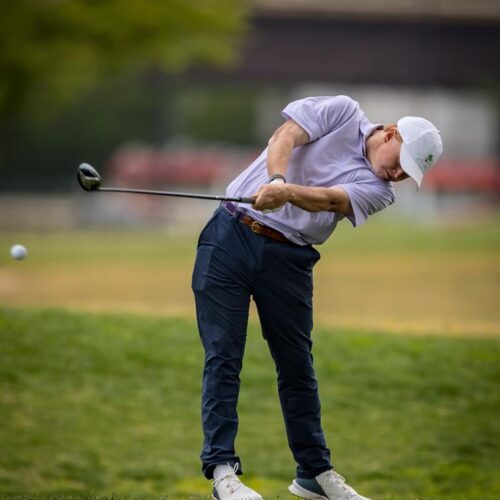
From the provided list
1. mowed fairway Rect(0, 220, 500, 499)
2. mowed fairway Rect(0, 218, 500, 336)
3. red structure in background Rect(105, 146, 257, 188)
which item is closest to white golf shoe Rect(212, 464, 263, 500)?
mowed fairway Rect(0, 220, 500, 499)

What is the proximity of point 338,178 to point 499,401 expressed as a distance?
4.89m

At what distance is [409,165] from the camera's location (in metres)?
5.58

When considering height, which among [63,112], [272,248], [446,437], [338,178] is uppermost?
[63,112]

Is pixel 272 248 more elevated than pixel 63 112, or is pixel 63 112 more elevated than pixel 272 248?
pixel 63 112

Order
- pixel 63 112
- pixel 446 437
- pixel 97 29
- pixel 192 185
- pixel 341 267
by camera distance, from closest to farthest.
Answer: pixel 446 437 < pixel 341 267 < pixel 97 29 < pixel 192 185 < pixel 63 112

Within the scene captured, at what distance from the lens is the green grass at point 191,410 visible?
830 centimetres

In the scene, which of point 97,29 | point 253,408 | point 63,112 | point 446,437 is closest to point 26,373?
point 253,408

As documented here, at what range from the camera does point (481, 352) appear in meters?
11.3

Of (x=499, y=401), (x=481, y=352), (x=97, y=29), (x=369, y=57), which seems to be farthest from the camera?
(x=369, y=57)

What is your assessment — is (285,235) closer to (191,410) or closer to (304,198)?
(304,198)

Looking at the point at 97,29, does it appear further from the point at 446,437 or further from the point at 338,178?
the point at 338,178

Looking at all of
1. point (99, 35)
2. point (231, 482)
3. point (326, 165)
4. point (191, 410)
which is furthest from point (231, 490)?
point (99, 35)

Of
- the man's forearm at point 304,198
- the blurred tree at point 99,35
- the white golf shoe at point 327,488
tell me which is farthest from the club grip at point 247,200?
the blurred tree at point 99,35

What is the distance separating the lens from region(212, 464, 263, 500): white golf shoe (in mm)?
5621
